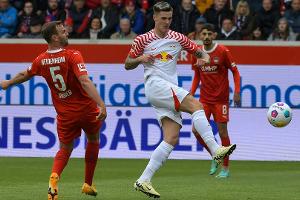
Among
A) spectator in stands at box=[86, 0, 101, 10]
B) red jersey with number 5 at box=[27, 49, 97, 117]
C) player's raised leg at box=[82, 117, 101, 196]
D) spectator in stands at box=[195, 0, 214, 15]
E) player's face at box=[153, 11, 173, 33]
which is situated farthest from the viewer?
spectator in stands at box=[86, 0, 101, 10]

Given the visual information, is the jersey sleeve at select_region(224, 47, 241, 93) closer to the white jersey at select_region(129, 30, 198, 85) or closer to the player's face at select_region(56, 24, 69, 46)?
the white jersey at select_region(129, 30, 198, 85)

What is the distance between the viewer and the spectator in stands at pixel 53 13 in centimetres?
2146

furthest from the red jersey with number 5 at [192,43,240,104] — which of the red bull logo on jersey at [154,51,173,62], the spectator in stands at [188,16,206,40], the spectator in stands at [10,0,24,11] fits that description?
the spectator in stands at [10,0,24,11]

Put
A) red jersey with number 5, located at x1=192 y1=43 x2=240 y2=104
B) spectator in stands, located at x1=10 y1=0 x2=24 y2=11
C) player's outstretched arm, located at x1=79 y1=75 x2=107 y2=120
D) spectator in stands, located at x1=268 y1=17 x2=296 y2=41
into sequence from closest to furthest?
player's outstretched arm, located at x1=79 y1=75 x2=107 y2=120 < red jersey with number 5, located at x1=192 y1=43 x2=240 y2=104 < spectator in stands, located at x1=268 y1=17 x2=296 y2=41 < spectator in stands, located at x1=10 y1=0 x2=24 y2=11

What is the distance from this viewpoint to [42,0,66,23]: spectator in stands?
21.5 m

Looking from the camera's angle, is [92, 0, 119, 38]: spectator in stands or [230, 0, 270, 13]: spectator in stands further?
[92, 0, 119, 38]: spectator in stands

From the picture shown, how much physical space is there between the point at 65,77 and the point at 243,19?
992 centimetres

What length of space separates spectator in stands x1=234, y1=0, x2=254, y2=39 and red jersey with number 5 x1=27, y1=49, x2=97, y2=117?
9.29 meters

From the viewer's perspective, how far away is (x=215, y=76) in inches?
626

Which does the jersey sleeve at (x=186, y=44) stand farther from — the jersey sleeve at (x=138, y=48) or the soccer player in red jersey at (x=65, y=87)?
the soccer player in red jersey at (x=65, y=87)

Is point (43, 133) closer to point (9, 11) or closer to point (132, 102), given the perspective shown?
point (132, 102)

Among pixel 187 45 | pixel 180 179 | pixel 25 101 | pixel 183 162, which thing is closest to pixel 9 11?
pixel 25 101

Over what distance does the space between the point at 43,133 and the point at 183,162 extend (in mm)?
3019

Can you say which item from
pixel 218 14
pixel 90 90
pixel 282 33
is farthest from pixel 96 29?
pixel 90 90
